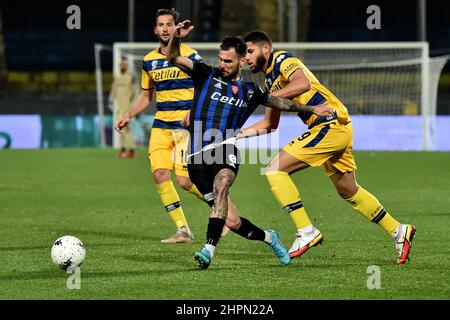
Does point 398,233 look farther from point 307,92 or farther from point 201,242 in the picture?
point 201,242

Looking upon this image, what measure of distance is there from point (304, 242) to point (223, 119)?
4.17ft

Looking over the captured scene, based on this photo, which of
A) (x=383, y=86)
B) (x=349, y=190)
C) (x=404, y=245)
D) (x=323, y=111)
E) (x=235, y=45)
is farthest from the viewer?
(x=383, y=86)

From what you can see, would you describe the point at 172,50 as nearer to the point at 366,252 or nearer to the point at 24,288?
the point at 24,288

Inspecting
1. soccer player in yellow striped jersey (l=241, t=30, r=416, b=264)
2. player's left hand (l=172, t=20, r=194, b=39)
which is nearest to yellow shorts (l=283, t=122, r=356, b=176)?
soccer player in yellow striped jersey (l=241, t=30, r=416, b=264)

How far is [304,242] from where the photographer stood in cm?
906

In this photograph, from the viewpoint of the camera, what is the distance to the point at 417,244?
33.3 feet

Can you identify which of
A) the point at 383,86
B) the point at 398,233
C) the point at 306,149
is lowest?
the point at 398,233

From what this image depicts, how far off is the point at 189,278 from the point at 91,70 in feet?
120

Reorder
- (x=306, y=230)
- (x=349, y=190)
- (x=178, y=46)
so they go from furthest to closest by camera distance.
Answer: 1. (x=349, y=190)
2. (x=306, y=230)
3. (x=178, y=46)

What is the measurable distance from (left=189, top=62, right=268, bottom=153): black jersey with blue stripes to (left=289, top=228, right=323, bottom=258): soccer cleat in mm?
1097

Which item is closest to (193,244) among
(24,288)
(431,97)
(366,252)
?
(366,252)

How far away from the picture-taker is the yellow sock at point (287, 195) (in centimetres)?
907

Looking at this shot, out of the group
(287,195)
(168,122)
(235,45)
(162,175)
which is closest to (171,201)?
(162,175)

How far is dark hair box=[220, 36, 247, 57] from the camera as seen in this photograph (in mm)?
8414
